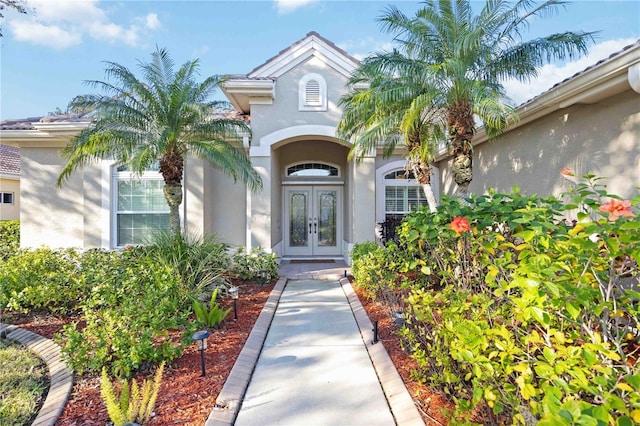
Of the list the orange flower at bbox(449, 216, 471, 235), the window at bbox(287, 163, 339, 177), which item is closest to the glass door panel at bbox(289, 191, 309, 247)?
the window at bbox(287, 163, 339, 177)

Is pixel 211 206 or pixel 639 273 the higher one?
pixel 211 206

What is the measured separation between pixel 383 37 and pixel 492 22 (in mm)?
2219

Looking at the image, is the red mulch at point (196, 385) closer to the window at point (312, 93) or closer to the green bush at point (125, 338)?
the green bush at point (125, 338)

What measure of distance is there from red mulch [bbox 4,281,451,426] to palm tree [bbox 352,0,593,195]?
4.30 meters

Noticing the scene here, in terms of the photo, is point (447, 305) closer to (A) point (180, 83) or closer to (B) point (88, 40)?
(A) point (180, 83)

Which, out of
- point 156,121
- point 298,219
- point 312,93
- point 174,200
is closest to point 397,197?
point 298,219

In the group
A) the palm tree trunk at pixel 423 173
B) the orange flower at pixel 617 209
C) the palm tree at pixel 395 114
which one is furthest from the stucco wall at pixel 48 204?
the orange flower at pixel 617 209

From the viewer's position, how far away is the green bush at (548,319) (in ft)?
6.12

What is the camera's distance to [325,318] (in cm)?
640

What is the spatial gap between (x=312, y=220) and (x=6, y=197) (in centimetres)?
1729

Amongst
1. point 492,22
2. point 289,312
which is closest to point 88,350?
point 289,312

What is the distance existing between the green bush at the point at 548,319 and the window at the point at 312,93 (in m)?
7.54

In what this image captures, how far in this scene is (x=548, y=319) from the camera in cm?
198

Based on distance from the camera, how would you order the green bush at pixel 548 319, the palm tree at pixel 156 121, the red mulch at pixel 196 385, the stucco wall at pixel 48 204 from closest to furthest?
the green bush at pixel 548 319 → the red mulch at pixel 196 385 → the palm tree at pixel 156 121 → the stucco wall at pixel 48 204
